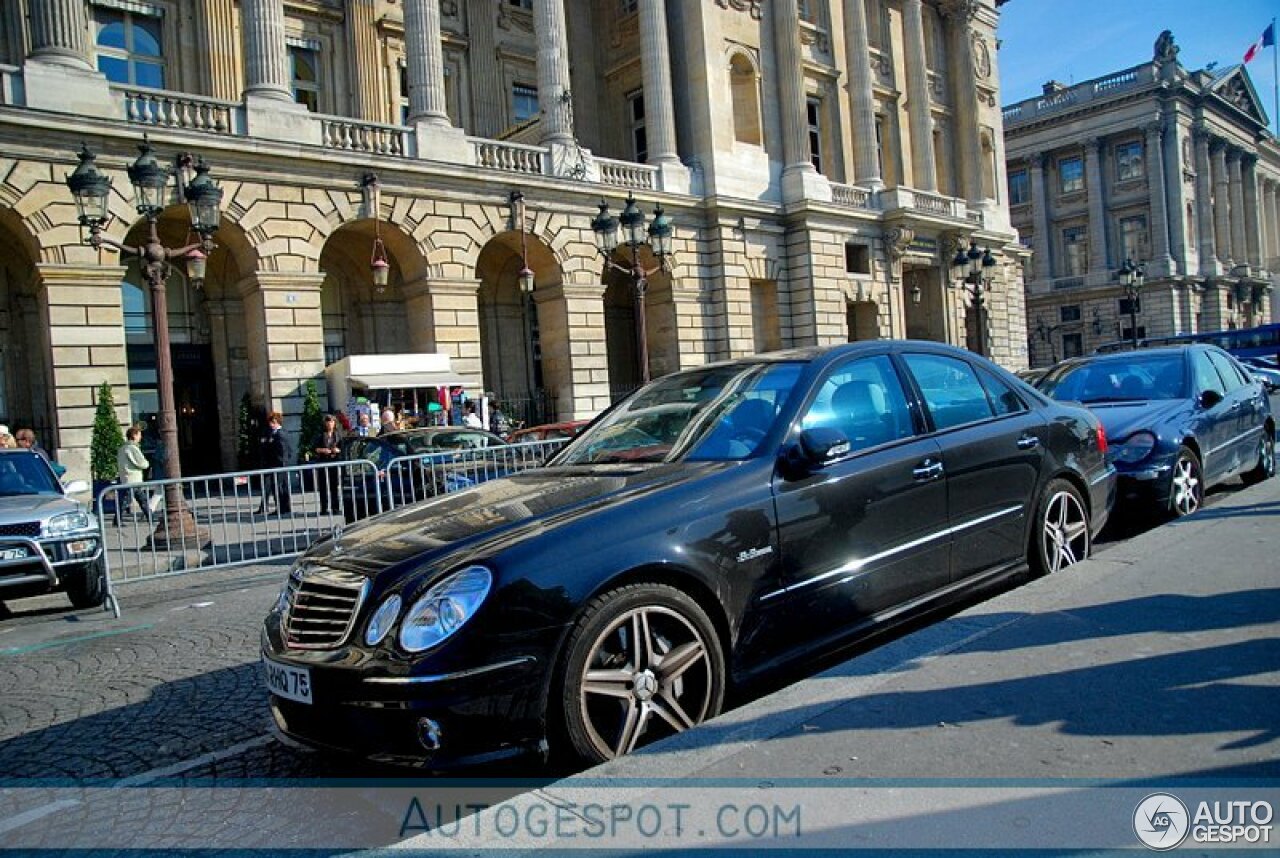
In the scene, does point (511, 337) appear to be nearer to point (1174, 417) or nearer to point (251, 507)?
point (251, 507)

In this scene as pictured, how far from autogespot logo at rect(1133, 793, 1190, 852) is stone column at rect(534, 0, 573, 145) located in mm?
24627

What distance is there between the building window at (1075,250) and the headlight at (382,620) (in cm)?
7565

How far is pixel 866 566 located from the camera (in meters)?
4.12

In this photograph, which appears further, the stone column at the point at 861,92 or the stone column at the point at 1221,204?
the stone column at the point at 1221,204

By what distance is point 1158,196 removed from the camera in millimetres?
63625

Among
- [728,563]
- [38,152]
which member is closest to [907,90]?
[38,152]

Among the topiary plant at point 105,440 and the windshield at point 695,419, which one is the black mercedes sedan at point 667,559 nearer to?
the windshield at point 695,419

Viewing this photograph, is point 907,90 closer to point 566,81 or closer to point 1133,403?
point 566,81

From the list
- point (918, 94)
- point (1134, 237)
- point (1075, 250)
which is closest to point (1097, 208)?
point (1134, 237)

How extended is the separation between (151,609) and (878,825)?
7745mm

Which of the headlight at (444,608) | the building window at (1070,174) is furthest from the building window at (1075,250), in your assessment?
the headlight at (444,608)

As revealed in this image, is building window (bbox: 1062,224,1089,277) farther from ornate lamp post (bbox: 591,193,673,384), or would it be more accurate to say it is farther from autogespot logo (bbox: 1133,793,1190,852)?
autogespot logo (bbox: 1133,793,1190,852)

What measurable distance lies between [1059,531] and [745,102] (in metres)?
28.9

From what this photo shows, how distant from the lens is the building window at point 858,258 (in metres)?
33.4
